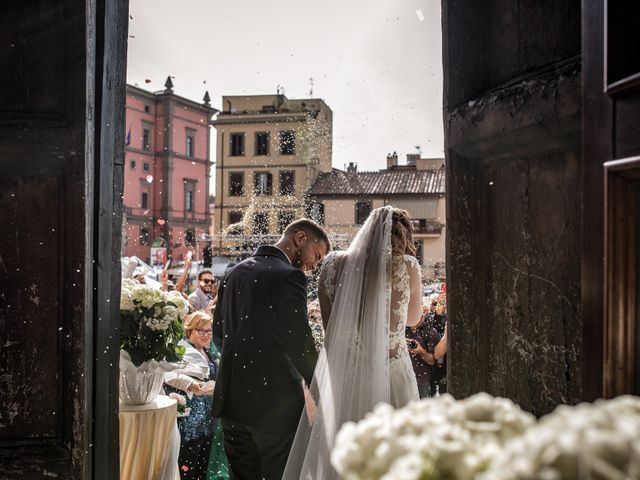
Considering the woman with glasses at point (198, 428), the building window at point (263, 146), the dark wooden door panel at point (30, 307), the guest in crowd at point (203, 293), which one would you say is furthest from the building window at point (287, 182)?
the dark wooden door panel at point (30, 307)

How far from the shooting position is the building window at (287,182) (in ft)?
112

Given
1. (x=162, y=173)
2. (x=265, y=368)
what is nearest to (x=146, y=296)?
(x=265, y=368)

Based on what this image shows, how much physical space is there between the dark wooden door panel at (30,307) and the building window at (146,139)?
112 ft

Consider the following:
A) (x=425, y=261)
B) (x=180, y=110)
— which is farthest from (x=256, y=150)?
(x=425, y=261)

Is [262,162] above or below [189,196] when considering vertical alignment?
above

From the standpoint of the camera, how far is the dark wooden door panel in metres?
2.52

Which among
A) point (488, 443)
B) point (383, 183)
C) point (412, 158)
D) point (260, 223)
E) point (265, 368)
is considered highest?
point (412, 158)

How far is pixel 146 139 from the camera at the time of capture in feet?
116

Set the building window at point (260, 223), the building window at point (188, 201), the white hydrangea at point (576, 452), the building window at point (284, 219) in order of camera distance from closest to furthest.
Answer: the white hydrangea at point (576, 452) < the building window at point (284, 219) < the building window at point (260, 223) < the building window at point (188, 201)

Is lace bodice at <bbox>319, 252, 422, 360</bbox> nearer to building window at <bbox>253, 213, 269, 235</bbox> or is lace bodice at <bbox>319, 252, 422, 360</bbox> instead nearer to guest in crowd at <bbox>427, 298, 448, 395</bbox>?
guest in crowd at <bbox>427, 298, 448, 395</bbox>

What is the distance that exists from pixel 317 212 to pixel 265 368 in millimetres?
30243

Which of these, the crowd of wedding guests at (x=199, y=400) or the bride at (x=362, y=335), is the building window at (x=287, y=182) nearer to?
the crowd of wedding guests at (x=199, y=400)

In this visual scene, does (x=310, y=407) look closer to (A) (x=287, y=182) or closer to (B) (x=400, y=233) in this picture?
(B) (x=400, y=233)

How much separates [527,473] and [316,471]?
286 centimetres
